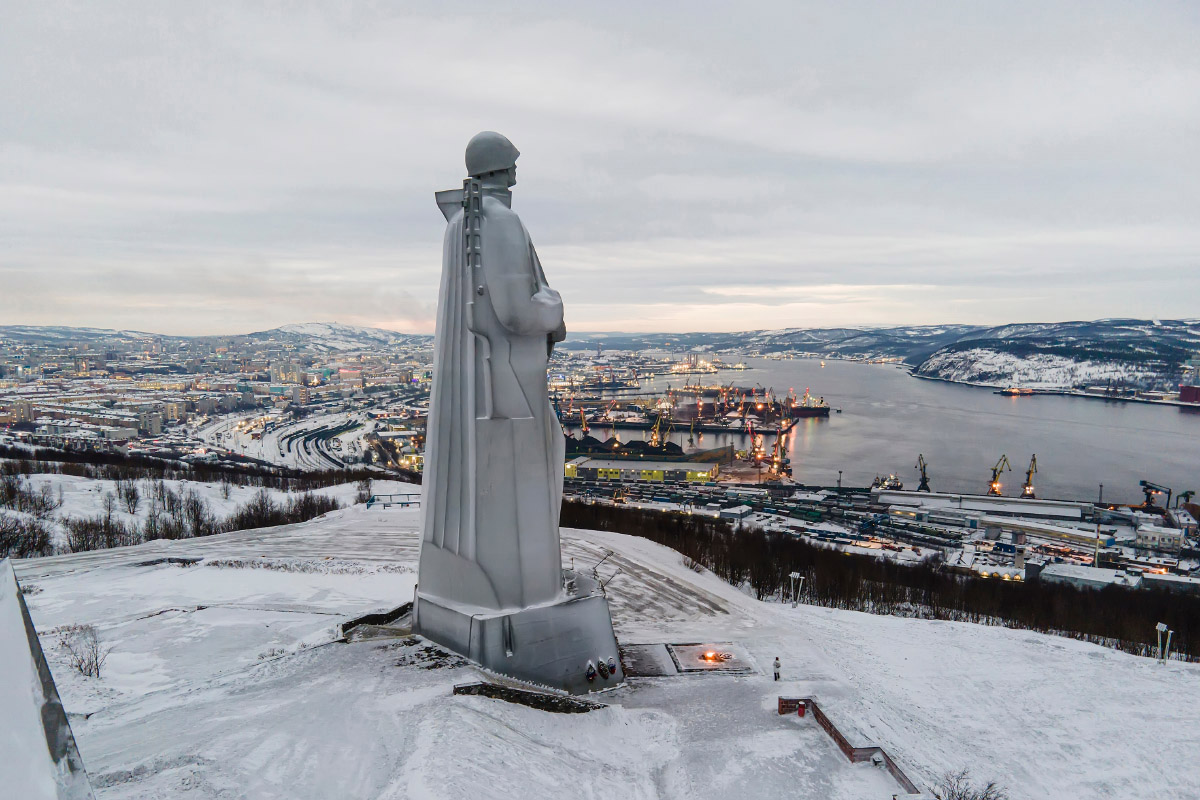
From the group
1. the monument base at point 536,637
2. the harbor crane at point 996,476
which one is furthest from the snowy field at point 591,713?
the harbor crane at point 996,476

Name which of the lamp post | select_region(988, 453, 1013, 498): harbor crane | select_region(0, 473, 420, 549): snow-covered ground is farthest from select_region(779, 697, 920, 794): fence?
select_region(988, 453, 1013, 498): harbor crane

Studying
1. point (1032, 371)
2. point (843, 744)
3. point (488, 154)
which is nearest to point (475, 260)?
point (488, 154)

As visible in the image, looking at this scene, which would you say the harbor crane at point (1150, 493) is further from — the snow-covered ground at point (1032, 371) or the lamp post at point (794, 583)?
the snow-covered ground at point (1032, 371)

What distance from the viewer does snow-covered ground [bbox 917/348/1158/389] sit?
145m

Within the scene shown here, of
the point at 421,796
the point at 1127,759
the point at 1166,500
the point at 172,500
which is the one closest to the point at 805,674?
the point at 1127,759

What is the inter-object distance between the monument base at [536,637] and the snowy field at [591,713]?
458mm

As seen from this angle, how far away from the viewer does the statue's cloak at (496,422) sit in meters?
9.31

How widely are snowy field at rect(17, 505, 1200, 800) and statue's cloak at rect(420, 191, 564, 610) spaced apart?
1541mm

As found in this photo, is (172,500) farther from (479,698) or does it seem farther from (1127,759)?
(1127,759)

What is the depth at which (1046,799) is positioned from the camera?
908 cm

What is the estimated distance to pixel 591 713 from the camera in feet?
28.5

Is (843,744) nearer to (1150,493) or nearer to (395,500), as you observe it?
(395,500)

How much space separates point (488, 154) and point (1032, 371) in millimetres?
175999

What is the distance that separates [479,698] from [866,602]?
18268 millimetres
